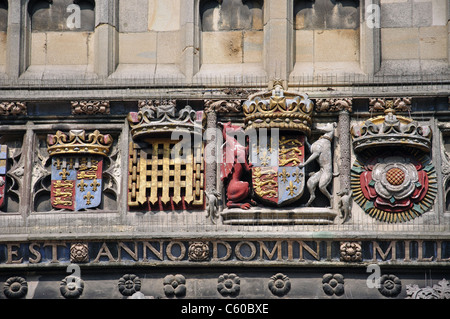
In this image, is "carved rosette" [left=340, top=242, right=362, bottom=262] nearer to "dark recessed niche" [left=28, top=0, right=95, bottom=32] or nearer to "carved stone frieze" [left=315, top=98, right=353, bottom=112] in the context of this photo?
"carved stone frieze" [left=315, top=98, right=353, bottom=112]

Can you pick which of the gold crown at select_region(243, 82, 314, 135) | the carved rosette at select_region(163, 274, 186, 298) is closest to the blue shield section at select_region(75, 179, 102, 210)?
the carved rosette at select_region(163, 274, 186, 298)

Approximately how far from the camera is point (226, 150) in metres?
19.8

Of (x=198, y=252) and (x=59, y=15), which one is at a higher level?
(x=59, y=15)

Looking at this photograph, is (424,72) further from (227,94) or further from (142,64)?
(142,64)

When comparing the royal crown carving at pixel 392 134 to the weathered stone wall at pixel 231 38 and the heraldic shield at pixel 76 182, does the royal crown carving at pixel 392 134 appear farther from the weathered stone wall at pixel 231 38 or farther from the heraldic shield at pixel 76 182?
the heraldic shield at pixel 76 182

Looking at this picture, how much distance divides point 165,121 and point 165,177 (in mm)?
794

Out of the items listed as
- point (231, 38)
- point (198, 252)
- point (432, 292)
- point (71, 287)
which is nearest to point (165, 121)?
point (231, 38)

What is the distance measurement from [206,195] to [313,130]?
70.5 inches

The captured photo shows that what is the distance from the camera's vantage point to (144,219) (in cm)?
1970

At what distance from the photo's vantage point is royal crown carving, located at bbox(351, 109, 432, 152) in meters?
19.5

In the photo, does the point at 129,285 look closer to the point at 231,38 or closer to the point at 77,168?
the point at 77,168

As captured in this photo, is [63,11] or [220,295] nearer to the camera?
[220,295]

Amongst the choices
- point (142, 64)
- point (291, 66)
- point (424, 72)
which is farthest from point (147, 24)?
point (424, 72)

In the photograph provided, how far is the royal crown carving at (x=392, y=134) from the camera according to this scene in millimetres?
19547
